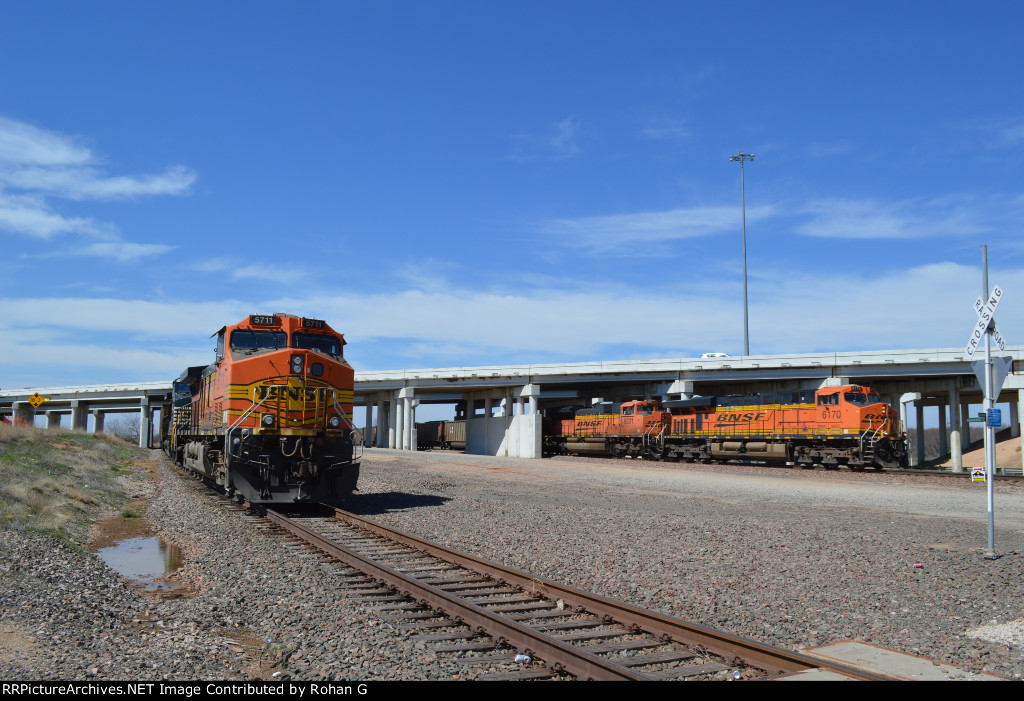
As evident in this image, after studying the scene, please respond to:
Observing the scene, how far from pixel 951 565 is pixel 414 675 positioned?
7547mm

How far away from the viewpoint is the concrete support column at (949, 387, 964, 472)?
116 feet

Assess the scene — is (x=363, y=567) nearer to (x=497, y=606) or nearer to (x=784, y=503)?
(x=497, y=606)

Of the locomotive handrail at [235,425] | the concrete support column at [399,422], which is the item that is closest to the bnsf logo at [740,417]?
the concrete support column at [399,422]

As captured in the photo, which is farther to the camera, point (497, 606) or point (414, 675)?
point (497, 606)

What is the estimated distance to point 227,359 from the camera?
1365 centimetres

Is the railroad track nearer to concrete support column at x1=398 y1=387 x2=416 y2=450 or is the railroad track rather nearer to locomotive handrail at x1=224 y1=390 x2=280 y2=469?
locomotive handrail at x1=224 y1=390 x2=280 y2=469

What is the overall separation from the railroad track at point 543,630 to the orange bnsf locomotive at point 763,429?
2386 cm

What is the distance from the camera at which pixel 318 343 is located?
14.5 metres

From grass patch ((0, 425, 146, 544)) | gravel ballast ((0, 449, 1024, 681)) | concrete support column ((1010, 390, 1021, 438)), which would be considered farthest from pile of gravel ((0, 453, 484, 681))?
concrete support column ((1010, 390, 1021, 438))

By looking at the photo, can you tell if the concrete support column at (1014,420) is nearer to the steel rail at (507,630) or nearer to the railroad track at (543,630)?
the railroad track at (543,630)

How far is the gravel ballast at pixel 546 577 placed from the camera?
5488 millimetres

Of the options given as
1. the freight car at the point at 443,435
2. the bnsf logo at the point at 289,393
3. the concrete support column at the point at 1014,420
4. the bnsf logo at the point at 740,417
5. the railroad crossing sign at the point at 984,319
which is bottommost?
the freight car at the point at 443,435

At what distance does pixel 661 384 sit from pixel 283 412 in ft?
114
